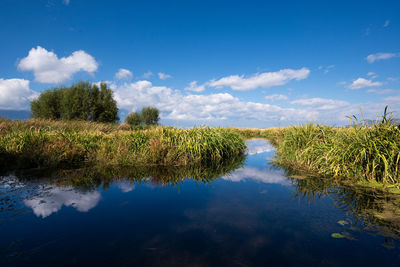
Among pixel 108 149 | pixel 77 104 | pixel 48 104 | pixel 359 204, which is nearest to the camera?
pixel 359 204

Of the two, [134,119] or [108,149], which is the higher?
[134,119]

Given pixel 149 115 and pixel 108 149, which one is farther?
pixel 149 115

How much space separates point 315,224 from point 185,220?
2691 mm

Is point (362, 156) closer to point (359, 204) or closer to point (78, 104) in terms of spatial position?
point (359, 204)

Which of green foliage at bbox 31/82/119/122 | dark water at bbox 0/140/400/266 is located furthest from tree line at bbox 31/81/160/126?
dark water at bbox 0/140/400/266

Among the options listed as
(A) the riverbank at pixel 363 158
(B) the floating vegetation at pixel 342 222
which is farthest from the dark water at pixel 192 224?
(A) the riverbank at pixel 363 158

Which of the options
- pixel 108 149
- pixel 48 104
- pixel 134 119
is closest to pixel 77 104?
pixel 48 104

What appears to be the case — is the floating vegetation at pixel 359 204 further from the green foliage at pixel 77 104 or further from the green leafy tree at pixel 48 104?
the green leafy tree at pixel 48 104

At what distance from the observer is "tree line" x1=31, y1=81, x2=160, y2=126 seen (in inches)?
1170

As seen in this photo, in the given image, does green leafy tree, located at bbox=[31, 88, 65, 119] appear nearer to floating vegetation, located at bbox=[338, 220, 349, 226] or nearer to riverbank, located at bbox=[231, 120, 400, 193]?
riverbank, located at bbox=[231, 120, 400, 193]

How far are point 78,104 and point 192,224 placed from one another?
32546 mm

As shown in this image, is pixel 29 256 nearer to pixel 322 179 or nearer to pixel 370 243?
pixel 370 243

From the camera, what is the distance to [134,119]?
3828 cm

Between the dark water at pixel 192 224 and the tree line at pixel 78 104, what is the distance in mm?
26630
